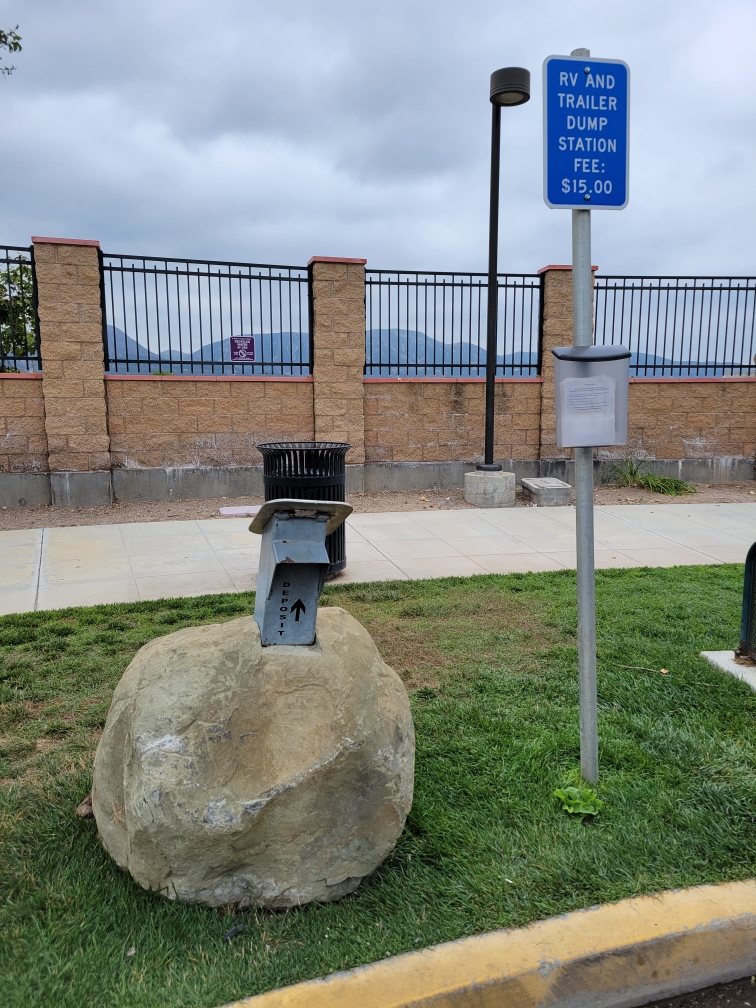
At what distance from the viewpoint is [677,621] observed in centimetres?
501

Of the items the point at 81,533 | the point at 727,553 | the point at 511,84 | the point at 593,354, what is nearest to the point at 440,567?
the point at 727,553

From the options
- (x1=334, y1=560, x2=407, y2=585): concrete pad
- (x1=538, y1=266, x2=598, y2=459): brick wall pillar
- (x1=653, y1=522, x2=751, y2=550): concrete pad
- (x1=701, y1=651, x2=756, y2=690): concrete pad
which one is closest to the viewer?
(x1=701, y1=651, x2=756, y2=690): concrete pad

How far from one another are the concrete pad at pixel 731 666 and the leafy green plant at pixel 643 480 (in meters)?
7.27

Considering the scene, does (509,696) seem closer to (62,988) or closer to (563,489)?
(62,988)

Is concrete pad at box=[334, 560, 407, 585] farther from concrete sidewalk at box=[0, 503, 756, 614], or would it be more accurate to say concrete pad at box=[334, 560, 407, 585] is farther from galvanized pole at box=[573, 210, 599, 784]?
galvanized pole at box=[573, 210, 599, 784]

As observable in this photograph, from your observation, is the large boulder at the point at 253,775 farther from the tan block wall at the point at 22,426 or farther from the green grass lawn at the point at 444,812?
the tan block wall at the point at 22,426

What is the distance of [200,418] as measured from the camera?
33.6 feet

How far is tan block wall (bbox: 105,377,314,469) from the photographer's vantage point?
9.92m

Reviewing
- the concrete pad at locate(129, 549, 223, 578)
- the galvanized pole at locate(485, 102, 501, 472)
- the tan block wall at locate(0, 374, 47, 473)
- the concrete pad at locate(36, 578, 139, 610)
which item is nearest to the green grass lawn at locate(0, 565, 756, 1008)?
the concrete pad at locate(36, 578, 139, 610)

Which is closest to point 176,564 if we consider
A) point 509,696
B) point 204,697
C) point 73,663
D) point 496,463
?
point 73,663

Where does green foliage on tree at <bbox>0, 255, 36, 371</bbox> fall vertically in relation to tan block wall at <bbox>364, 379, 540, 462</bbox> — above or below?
above

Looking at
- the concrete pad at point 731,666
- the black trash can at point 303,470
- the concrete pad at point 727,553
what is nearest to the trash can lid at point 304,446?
the black trash can at point 303,470

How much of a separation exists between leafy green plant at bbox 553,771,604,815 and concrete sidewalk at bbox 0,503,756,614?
11.3 ft

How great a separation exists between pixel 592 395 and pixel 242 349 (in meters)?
8.38
